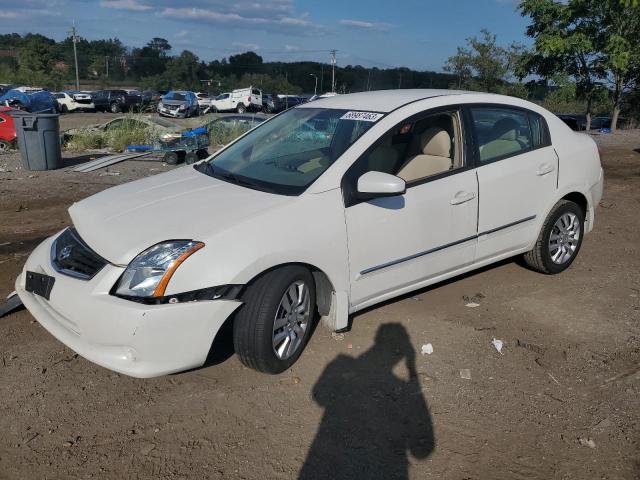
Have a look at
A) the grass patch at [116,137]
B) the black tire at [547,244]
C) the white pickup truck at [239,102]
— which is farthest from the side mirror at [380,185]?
the white pickup truck at [239,102]

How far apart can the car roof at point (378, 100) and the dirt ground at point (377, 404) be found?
1567mm

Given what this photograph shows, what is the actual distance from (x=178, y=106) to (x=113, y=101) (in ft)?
29.7

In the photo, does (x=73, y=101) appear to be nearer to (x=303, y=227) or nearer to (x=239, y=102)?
(x=239, y=102)

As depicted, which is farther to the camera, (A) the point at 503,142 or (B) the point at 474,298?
(B) the point at 474,298

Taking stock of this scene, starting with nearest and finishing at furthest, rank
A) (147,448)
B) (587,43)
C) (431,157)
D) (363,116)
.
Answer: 1. (147,448)
2. (363,116)
3. (431,157)
4. (587,43)

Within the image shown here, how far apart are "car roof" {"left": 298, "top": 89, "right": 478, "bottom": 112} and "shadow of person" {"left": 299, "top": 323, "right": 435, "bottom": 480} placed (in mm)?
1728

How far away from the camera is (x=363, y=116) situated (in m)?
4.09

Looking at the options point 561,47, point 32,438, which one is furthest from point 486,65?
point 32,438

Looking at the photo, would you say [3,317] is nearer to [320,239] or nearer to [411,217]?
[320,239]

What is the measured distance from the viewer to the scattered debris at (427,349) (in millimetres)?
3879

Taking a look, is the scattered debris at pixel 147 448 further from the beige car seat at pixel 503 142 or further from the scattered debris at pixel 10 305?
the beige car seat at pixel 503 142

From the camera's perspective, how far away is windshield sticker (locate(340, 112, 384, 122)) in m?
4.00

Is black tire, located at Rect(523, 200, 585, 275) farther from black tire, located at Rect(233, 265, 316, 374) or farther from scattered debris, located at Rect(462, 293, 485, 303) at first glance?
black tire, located at Rect(233, 265, 316, 374)

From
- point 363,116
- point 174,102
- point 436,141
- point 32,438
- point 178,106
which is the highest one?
point 363,116
